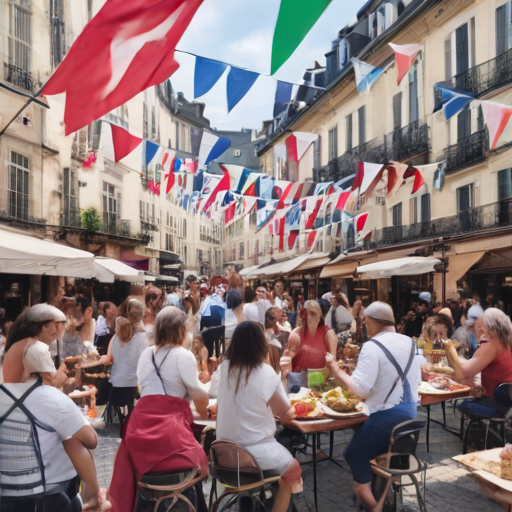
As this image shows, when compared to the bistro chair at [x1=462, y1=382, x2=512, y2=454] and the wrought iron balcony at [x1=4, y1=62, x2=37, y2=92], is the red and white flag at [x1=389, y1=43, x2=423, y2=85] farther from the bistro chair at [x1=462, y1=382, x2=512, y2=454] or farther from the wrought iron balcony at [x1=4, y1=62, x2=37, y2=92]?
the wrought iron balcony at [x1=4, y1=62, x2=37, y2=92]

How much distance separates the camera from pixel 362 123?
19031mm

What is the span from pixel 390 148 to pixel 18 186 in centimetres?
1251

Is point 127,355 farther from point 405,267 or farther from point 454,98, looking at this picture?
point 405,267

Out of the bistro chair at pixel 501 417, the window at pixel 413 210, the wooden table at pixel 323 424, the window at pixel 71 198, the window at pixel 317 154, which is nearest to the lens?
the wooden table at pixel 323 424

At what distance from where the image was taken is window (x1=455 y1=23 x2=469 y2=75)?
43.2ft

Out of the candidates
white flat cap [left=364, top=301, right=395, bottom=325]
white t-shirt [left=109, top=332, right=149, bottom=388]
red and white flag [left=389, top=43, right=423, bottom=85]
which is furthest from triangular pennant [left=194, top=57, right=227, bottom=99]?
white flat cap [left=364, top=301, right=395, bottom=325]

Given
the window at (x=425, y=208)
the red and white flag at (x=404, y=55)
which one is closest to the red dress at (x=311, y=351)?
the red and white flag at (x=404, y=55)

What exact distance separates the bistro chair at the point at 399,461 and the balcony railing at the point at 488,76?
11096 mm

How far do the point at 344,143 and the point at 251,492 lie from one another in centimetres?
1928

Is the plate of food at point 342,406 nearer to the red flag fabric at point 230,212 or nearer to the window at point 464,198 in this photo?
the window at point 464,198

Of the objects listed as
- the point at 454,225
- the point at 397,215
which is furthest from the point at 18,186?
the point at 397,215

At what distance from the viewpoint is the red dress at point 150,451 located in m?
2.87

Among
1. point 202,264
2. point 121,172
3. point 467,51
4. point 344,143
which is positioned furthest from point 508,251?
point 202,264

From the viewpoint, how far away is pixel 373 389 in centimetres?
344
